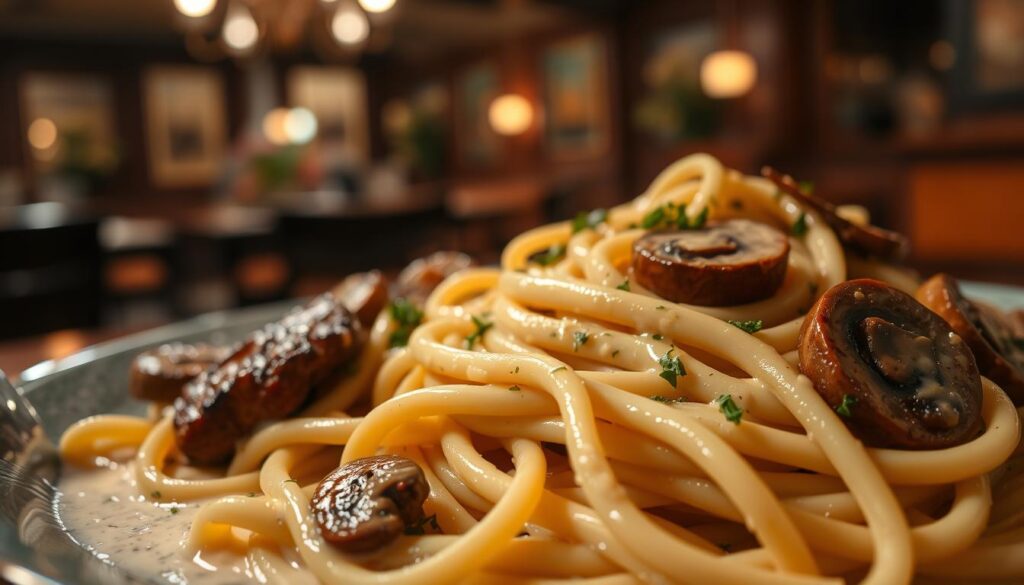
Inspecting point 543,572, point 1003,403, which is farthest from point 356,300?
point 1003,403

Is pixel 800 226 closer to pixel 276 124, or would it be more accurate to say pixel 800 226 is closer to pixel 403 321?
pixel 403 321

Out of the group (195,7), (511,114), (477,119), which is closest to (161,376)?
(195,7)

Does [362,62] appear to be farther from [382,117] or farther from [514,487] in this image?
[514,487]

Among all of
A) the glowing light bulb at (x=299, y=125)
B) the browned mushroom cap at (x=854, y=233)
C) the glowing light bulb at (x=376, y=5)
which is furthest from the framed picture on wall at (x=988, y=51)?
the glowing light bulb at (x=299, y=125)

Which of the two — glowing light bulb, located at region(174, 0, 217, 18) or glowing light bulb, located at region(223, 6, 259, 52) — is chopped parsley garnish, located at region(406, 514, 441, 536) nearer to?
glowing light bulb, located at region(174, 0, 217, 18)

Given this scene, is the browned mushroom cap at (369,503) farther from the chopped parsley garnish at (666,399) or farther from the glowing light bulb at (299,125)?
the glowing light bulb at (299,125)

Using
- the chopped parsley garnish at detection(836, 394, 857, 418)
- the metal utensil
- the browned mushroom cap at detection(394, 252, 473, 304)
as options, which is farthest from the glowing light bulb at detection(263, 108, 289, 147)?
the chopped parsley garnish at detection(836, 394, 857, 418)
